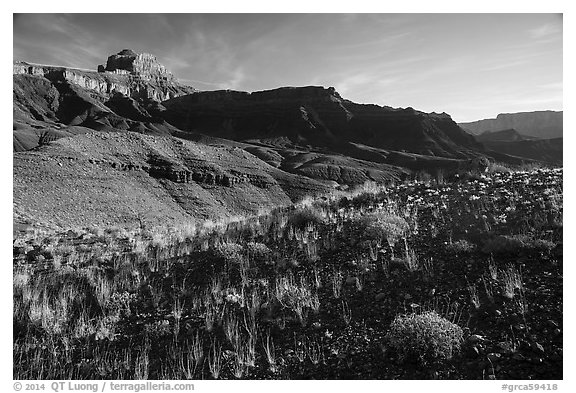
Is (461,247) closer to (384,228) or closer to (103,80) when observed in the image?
(384,228)

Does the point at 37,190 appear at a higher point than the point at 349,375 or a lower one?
higher

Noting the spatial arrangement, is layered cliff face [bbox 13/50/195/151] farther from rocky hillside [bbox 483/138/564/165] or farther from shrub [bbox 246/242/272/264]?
rocky hillside [bbox 483/138/564/165]

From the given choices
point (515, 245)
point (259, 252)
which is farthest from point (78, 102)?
point (515, 245)

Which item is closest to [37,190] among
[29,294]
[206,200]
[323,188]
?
[206,200]

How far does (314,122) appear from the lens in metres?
145

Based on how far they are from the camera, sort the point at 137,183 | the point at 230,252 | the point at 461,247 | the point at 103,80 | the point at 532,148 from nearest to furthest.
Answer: the point at 461,247 → the point at 230,252 → the point at 137,183 → the point at 532,148 → the point at 103,80

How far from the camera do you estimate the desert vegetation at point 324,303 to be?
156 inches

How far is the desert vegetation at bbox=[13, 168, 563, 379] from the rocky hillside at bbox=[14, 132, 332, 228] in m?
16.3

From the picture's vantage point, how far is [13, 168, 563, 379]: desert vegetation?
396 centimetres

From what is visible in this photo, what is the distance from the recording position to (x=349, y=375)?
3893 mm

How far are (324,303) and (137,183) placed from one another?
34275mm

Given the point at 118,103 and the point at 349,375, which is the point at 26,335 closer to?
the point at 349,375

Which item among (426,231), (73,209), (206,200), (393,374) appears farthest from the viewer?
(206,200)

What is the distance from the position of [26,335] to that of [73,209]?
22.4 meters
